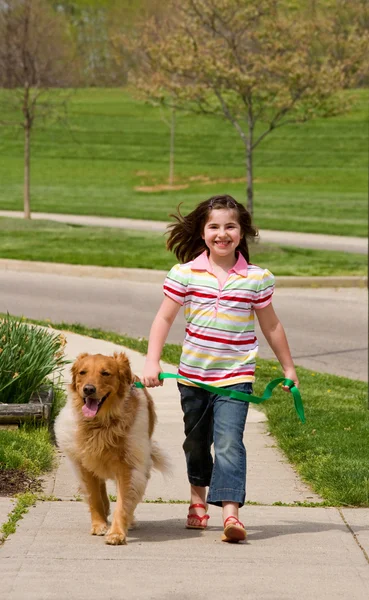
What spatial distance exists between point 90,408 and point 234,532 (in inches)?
34.1

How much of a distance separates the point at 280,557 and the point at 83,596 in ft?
3.53

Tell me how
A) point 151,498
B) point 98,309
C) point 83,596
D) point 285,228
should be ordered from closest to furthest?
point 83,596, point 151,498, point 98,309, point 285,228

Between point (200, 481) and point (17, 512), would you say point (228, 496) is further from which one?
point (17, 512)

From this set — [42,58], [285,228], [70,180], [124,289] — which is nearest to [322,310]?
[124,289]

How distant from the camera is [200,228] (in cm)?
539

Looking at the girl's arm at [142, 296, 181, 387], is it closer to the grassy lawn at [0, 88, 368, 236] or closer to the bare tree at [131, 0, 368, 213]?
the grassy lawn at [0, 88, 368, 236]

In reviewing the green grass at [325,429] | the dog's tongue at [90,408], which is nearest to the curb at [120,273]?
the green grass at [325,429]

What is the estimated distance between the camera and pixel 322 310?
15.7m

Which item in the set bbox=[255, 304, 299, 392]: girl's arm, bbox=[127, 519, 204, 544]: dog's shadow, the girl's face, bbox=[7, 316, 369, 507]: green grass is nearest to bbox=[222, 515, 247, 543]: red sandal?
bbox=[127, 519, 204, 544]: dog's shadow

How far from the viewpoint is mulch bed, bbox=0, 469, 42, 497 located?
230 inches

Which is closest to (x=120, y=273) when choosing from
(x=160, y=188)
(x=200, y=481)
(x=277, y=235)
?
(x=277, y=235)

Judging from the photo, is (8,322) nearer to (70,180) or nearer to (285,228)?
(285,228)

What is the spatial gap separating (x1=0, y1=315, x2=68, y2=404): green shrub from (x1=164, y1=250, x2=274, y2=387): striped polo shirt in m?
2.09

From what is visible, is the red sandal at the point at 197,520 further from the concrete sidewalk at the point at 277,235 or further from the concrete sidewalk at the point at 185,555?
the concrete sidewalk at the point at 277,235
